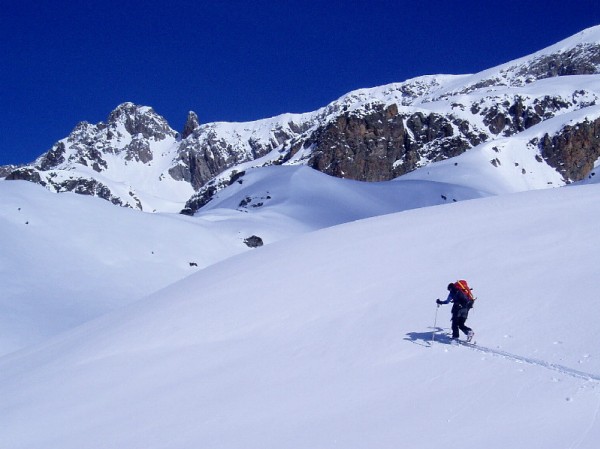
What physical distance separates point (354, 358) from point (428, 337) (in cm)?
108

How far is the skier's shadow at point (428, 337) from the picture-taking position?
24.7 feet

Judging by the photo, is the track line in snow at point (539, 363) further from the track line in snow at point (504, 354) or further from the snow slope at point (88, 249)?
the snow slope at point (88, 249)

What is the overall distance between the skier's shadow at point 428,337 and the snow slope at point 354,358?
4 centimetres

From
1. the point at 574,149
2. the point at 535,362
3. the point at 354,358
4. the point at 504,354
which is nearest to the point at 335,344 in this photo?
the point at 354,358

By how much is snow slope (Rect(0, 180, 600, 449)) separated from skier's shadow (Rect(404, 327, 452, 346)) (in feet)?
0.12

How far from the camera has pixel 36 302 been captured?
20.0 m

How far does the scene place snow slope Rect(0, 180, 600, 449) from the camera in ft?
18.3

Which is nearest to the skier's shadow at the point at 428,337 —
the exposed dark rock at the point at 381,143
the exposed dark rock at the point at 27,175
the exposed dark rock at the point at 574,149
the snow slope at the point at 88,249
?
the snow slope at the point at 88,249

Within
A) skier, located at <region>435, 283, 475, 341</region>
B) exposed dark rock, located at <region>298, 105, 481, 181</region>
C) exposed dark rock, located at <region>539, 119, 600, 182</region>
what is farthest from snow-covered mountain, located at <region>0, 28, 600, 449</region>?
exposed dark rock, located at <region>539, 119, 600, 182</region>

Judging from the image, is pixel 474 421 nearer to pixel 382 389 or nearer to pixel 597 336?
pixel 382 389

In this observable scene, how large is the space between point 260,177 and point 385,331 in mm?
58208

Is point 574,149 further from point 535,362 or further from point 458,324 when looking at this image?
point 535,362

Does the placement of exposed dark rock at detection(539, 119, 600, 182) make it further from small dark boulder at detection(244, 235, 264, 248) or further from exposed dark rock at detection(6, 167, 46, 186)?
exposed dark rock at detection(6, 167, 46, 186)

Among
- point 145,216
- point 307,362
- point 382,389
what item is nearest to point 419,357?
point 382,389
